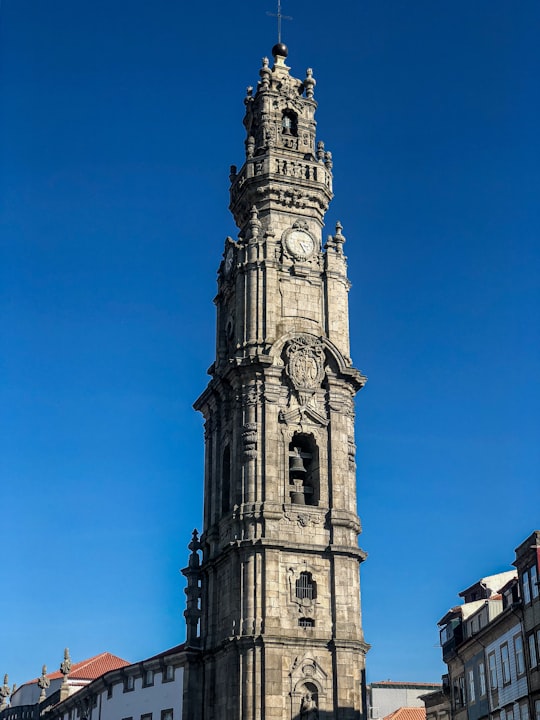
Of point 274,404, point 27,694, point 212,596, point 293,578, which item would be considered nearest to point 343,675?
point 293,578

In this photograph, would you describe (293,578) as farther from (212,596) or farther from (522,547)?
(522,547)

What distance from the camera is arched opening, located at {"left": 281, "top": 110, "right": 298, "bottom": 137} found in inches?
2109

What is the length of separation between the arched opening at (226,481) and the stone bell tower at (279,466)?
7 cm

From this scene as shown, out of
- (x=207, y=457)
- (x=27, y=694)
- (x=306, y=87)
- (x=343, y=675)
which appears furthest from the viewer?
(x=27, y=694)

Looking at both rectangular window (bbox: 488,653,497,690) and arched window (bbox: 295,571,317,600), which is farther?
arched window (bbox: 295,571,317,600)

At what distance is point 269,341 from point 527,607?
16.6 m

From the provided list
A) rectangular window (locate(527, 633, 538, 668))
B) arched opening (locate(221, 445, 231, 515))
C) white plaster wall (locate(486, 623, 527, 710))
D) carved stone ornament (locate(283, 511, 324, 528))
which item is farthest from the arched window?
rectangular window (locate(527, 633, 538, 668))

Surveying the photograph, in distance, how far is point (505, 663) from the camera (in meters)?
39.7

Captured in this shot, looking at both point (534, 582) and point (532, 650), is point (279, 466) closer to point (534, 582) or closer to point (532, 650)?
point (534, 582)

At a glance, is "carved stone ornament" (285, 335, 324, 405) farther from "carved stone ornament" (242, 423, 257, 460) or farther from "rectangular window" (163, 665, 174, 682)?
"rectangular window" (163, 665, 174, 682)

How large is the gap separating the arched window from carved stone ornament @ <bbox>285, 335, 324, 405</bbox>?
7799 mm

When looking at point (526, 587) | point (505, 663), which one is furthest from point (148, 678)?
point (526, 587)

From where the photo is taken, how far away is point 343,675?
Result: 136 ft

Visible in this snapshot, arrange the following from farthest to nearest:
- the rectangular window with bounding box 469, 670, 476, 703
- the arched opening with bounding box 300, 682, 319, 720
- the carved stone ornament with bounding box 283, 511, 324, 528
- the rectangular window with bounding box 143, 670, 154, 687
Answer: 1. the rectangular window with bounding box 143, 670, 154, 687
2. the rectangular window with bounding box 469, 670, 476, 703
3. the carved stone ornament with bounding box 283, 511, 324, 528
4. the arched opening with bounding box 300, 682, 319, 720
